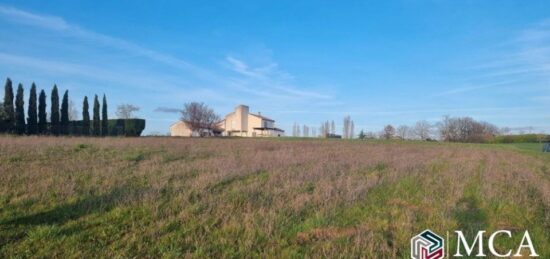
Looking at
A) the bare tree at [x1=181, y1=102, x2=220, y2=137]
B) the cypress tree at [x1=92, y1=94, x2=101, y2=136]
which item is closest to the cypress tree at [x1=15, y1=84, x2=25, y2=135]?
the cypress tree at [x1=92, y1=94, x2=101, y2=136]

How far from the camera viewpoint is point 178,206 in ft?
20.3

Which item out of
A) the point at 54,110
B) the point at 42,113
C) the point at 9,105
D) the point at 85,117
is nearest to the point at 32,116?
the point at 42,113

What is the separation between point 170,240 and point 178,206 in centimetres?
177

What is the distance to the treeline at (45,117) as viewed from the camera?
40.8m

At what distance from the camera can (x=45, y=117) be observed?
43.6 m

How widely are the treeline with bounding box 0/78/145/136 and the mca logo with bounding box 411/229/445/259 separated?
45.3m

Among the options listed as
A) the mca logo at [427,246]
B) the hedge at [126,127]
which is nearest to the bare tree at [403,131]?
the hedge at [126,127]

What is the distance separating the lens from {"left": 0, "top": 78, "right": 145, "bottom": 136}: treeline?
40.8 metres

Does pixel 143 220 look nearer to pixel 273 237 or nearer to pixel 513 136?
pixel 273 237

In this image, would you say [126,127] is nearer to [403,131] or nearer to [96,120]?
[96,120]

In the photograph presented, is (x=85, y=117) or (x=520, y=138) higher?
→ (x=85, y=117)

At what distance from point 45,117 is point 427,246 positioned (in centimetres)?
5033

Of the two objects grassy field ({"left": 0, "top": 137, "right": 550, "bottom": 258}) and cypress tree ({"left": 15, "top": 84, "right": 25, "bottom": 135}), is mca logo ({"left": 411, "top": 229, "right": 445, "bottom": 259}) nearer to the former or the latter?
grassy field ({"left": 0, "top": 137, "right": 550, "bottom": 258})

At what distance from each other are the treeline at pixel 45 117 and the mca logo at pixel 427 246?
148 feet
